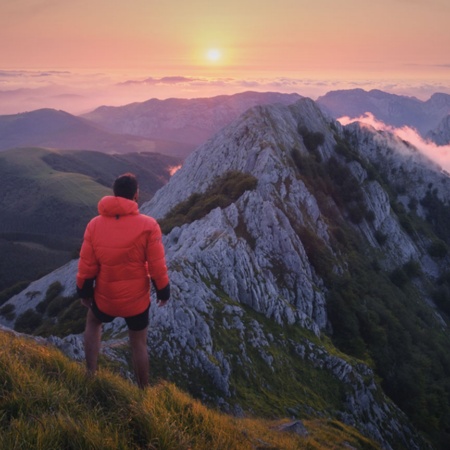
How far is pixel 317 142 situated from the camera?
208 feet

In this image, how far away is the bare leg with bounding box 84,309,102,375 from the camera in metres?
9.50

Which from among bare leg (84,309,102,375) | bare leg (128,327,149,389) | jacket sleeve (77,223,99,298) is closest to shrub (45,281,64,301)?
bare leg (84,309,102,375)

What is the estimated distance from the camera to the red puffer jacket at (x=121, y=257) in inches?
356

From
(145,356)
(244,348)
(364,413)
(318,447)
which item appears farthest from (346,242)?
(145,356)

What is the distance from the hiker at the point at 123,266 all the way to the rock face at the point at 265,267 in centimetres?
698

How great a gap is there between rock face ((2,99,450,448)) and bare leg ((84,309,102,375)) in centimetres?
640

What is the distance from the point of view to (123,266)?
9102 mm

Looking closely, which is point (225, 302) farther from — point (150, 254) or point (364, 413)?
point (150, 254)

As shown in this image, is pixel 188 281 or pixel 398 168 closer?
pixel 188 281

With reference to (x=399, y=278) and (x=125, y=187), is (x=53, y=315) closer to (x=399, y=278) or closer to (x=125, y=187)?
Answer: (x=125, y=187)

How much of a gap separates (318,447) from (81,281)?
820 cm

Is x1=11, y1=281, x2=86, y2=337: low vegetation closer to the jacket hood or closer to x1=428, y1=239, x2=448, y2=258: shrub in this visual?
the jacket hood

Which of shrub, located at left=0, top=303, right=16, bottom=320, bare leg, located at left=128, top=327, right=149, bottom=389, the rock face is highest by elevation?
bare leg, located at left=128, top=327, right=149, bottom=389

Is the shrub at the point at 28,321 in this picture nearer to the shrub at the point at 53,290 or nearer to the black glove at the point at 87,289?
the shrub at the point at 53,290
